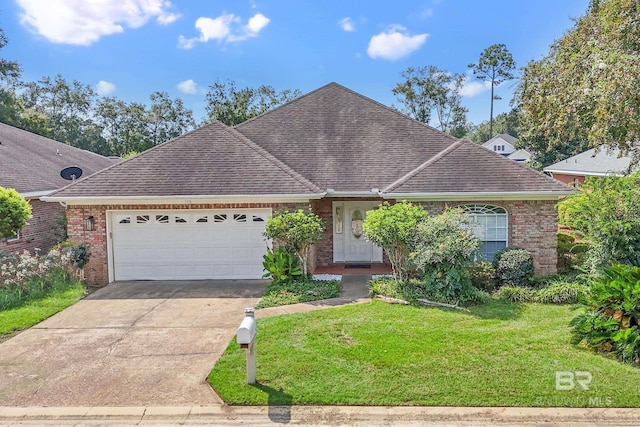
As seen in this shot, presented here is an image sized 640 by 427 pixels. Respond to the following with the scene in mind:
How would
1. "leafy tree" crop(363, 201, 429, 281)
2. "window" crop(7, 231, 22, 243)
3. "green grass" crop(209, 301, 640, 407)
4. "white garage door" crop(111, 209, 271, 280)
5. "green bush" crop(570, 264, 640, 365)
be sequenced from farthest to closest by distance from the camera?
"window" crop(7, 231, 22, 243)
"white garage door" crop(111, 209, 271, 280)
"leafy tree" crop(363, 201, 429, 281)
"green bush" crop(570, 264, 640, 365)
"green grass" crop(209, 301, 640, 407)

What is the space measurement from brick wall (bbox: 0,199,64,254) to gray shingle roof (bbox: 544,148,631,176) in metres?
23.7

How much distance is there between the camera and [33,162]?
1836 centimetres

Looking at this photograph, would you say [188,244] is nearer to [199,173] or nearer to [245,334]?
[199,173]

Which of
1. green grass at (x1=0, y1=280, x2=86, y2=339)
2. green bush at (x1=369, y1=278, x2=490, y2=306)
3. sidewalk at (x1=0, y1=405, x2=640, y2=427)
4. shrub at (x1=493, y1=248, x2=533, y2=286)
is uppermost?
shrub at (x1=493, y1=248, x2=533, y2=286)

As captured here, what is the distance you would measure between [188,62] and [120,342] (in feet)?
79.3

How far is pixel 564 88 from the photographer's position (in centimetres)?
935

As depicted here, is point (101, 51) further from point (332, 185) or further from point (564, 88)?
point (564, 88)

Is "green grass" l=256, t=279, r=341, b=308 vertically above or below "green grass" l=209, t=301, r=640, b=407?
above

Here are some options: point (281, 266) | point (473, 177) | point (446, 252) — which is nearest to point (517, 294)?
point (446, 252)

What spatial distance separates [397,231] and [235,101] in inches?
1245

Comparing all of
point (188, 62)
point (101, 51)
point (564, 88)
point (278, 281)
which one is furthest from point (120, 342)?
point (188, 62)

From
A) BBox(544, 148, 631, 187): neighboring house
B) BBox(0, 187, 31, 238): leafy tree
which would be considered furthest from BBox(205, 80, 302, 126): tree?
BBox(0, 187, 31, 238): leafy tree

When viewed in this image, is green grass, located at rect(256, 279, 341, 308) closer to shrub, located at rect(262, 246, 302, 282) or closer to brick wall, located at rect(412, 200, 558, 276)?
shrub, located at rect(262, 246, 302, 282)

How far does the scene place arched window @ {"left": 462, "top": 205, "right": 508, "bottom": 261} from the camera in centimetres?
1197
